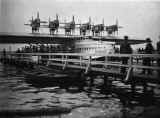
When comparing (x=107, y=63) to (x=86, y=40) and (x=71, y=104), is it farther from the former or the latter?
(x=86, y=40)

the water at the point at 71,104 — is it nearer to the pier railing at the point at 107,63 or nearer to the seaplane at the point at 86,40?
the pier railing at the point at 107,63

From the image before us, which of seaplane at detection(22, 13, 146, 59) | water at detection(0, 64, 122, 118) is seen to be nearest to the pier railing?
water at detection(0, 64, 122, 118)

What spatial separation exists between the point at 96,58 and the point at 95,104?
1211cm

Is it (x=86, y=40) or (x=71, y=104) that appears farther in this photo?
(x=86, y=40)

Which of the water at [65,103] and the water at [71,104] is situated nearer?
the water at [71,104]

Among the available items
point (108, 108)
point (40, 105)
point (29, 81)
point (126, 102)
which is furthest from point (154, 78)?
point (29, 81)

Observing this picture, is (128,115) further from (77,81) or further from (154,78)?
(77,81)

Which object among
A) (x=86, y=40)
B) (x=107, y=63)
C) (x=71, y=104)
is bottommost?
(x=71, y=104)

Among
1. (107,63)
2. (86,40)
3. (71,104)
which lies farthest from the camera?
(86,40)

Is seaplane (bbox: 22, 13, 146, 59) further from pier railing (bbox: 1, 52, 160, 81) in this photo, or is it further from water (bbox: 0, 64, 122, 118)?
water (bbox: 0, 64, 122, 118)

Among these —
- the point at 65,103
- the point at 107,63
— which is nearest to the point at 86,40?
the point at 107,63

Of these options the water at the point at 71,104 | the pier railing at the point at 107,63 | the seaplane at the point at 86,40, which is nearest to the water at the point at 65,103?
the water at the point at 71,104

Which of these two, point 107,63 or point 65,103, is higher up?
point 107,63

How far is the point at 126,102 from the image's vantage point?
5359 mm
